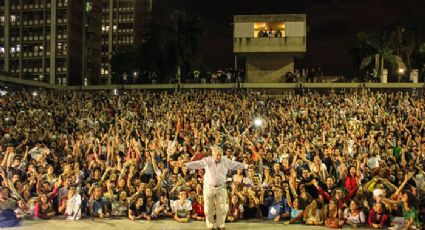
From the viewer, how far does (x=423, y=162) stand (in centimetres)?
1317

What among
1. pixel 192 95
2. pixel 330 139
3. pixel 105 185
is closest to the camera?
pixel 105 185

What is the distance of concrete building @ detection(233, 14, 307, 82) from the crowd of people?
18.1 metres

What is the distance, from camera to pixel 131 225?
1017 cm

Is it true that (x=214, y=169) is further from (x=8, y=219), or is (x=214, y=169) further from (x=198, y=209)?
(x=8, y=219)

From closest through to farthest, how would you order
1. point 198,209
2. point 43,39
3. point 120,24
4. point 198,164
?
point 198,164 < point 198,209 < point 43,39 < point 120,24

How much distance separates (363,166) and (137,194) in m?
6.04

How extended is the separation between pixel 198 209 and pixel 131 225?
5.09ft

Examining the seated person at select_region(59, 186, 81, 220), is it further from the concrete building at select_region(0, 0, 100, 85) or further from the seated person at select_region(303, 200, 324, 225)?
the concrete building at select_region(0, 0, 100, 85)

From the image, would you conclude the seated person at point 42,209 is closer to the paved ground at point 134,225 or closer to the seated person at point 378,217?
the paved ground at point 134,225

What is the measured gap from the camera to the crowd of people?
1060 cm

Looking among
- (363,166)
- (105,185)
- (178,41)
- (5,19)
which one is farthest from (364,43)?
(5,19)

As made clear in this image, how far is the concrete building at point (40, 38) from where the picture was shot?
84.8 m

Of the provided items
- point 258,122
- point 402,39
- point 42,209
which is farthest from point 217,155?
point 402,39

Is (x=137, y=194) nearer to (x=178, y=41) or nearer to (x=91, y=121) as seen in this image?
(x=91, y=121)
